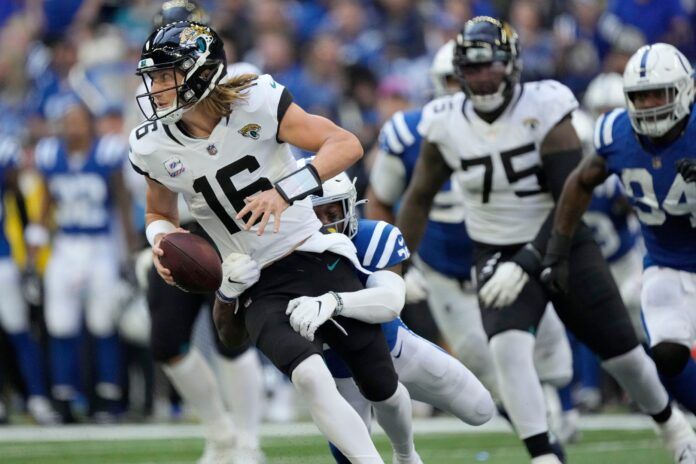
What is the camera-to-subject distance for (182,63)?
5.02 metres

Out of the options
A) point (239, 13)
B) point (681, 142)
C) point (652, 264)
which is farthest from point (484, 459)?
point (239, 13)

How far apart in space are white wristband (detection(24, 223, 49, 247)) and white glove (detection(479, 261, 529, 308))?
15.6 feet

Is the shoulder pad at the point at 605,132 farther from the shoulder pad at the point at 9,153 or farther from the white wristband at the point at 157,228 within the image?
the shoulder pad at the point at 9,153

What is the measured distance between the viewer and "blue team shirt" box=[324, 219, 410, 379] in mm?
5418

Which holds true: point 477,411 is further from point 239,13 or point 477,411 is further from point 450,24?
point 239,13

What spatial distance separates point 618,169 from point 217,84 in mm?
1801

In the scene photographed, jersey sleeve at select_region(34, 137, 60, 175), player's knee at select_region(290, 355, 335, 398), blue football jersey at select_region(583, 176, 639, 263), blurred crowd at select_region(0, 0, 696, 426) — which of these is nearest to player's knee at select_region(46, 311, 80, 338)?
blurred crowd at select_region(0, 0, 696, 426)

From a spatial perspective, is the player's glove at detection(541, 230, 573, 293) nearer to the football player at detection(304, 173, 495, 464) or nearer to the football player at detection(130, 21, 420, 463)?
the football player at detection(304, 173, 495, 464)

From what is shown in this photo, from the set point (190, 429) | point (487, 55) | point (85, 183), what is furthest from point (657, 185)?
point (85, 183)

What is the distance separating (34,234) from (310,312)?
558 centimetres

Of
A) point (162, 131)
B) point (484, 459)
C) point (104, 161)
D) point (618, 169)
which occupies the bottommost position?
point (484, 459)

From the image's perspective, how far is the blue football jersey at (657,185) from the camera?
5.78 m

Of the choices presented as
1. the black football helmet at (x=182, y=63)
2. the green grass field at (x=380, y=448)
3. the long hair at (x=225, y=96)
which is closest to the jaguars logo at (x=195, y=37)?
the black football helmet at (x=182, y=63)

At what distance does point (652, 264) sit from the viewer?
6.06m
